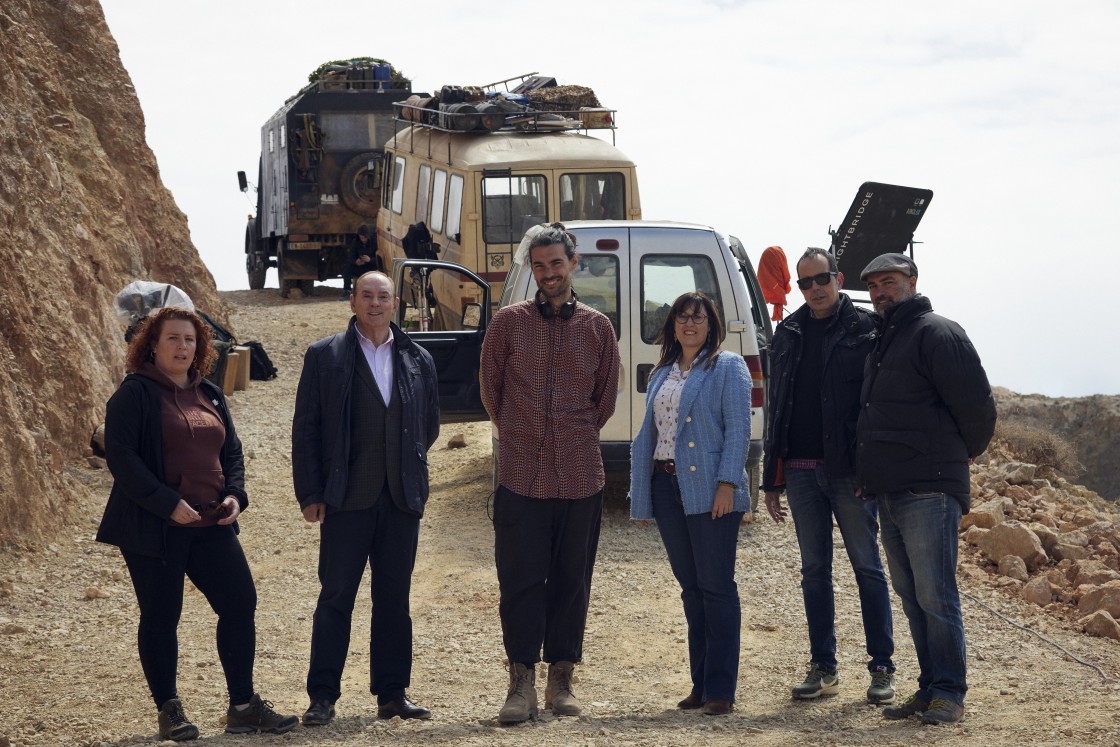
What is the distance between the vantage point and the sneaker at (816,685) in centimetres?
623

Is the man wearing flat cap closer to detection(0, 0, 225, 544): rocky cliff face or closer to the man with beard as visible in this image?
the man with beard

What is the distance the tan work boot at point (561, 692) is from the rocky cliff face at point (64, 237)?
5.19 metres

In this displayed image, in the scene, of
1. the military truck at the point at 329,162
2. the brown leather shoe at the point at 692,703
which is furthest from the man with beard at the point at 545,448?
the military truck at the point at 329,162

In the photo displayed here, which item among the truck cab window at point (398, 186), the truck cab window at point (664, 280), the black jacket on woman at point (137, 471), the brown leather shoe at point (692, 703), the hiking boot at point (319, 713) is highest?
the truck cab window at point (398, 186)

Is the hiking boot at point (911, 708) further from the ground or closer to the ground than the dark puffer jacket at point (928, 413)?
closer to the ground

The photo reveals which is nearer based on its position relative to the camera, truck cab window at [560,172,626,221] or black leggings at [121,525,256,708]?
black leggings at [121,525,256,708]

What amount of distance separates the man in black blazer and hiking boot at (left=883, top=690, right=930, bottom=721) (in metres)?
2.00

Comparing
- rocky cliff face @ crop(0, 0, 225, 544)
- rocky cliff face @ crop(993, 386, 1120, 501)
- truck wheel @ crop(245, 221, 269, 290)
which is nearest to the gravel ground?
rocky cliff face @ crop(0, 0, 225, 544)

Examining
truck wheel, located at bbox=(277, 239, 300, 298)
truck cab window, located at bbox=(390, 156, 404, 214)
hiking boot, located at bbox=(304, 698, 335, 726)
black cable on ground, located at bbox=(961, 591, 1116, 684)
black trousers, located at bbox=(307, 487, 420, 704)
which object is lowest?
black cable on ground, located at bbox=(961, 591, 1116, 684)

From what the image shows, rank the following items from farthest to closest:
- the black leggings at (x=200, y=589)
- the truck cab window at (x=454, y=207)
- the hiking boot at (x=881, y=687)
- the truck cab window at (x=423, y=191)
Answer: the truck cab window at (x=423, y=191) → the truck cab window at (x=454, y=207) → the hiking boot at (x=881, y=687) → the black leggings at (x=200, y=589)

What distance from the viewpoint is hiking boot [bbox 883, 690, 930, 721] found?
225 inches

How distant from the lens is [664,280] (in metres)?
9.72

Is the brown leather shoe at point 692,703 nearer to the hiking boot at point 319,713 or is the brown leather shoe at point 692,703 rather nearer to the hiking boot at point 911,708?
the hiking boot at point 911,708

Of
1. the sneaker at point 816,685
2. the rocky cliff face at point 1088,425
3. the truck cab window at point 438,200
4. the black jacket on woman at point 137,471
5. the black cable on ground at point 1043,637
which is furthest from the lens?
the rocky cliff face at point 1088,425
